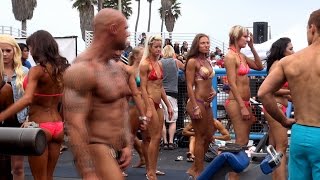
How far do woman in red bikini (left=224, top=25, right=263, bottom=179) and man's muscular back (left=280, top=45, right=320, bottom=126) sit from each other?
2.50m

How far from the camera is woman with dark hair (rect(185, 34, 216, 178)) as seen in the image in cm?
751

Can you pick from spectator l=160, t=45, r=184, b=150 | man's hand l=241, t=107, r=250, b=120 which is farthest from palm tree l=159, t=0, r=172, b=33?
man's hand l=241, t=107, r=250, b=120

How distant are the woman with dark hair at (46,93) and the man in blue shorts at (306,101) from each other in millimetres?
2099

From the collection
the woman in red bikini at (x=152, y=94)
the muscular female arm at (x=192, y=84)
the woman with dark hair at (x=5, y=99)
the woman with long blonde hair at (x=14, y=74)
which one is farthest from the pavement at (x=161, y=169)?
the woman with dark hair at (x=5, y=99)

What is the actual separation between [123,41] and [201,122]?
3550 millimetres

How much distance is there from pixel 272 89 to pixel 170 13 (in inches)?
2510

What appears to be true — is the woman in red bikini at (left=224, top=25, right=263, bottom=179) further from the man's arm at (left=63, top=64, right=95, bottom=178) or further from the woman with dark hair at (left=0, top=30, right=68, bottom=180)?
the man's arm at (left=63, top=64, right=95, bottom=178)

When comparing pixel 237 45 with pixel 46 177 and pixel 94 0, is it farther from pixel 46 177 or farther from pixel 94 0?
pixel 94 0

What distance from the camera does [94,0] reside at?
4797cm

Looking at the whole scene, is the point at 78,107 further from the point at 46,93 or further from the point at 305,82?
the point at 46,93

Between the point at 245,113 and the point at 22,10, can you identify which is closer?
the point at 245,113

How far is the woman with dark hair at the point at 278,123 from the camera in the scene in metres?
6.75

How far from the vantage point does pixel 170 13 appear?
67875 mm

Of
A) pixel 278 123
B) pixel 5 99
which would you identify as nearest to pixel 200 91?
pixel 278 123
